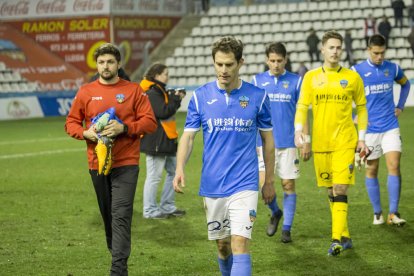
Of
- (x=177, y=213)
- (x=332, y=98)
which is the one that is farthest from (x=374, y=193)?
(x=177, y=213)

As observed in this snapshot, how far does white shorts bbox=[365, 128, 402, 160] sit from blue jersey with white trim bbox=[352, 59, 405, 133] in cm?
6

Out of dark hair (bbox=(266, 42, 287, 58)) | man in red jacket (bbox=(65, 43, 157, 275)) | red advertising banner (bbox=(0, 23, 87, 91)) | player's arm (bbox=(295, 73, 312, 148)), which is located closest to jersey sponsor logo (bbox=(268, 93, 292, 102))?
dark hair (bbox=(266, 42, 287, 58))

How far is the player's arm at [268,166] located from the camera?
712 cm

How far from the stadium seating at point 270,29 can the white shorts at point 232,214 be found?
3072cm

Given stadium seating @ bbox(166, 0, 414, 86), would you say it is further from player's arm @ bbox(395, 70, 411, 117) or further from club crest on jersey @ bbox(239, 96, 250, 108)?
club crest on jersey @ bbox(239, 96, 250, 108)

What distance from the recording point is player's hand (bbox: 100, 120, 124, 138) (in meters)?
8.02

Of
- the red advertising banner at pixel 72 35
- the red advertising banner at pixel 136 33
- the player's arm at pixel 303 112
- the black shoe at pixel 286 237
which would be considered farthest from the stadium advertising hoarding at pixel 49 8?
the player's arm at pixel 303 112

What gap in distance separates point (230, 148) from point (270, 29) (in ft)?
111

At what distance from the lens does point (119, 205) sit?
8.27 m

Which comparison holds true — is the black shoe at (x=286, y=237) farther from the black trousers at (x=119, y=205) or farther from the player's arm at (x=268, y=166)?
the player's arm at (x=268, y=166)

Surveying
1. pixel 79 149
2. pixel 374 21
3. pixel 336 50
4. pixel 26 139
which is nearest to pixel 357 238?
pixel 336 50

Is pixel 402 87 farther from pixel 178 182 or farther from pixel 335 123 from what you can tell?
pixel 178 182

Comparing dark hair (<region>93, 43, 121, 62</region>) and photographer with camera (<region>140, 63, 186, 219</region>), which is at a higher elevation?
dark hair (<region>93, 43, 121, 62</region>)

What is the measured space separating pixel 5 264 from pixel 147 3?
3256 centimetres
